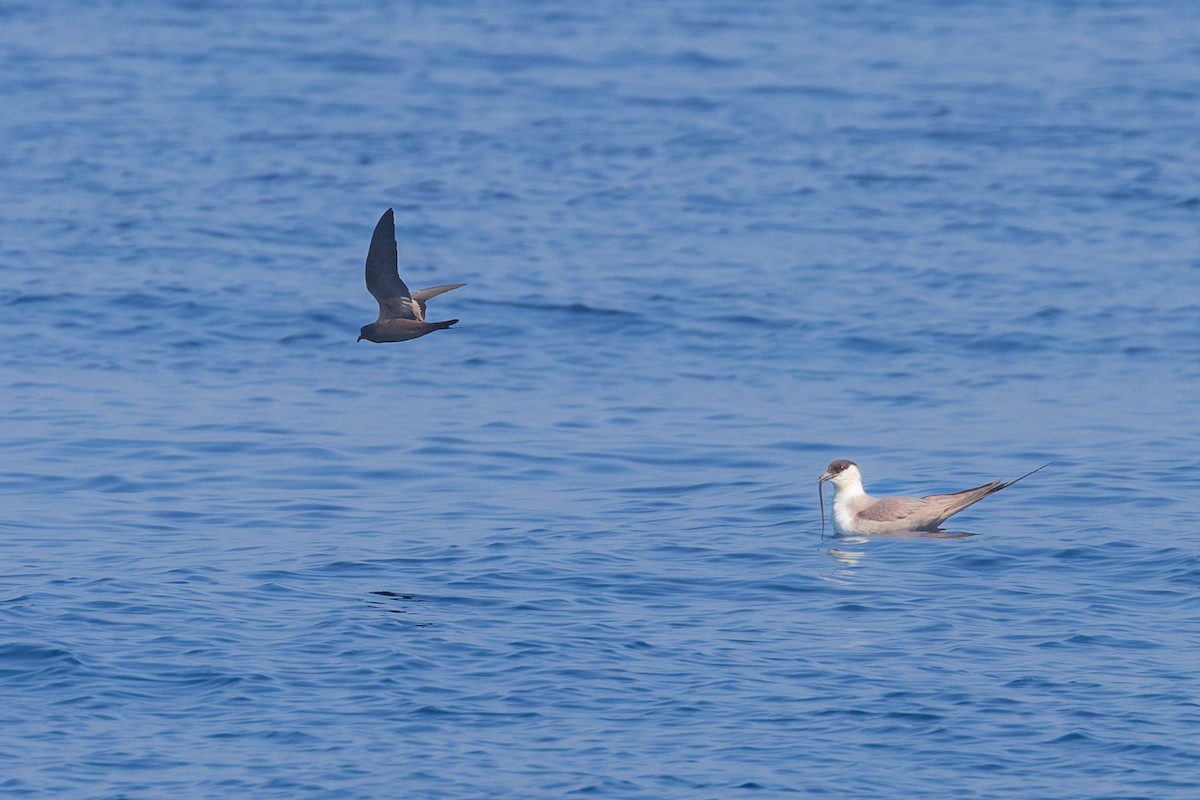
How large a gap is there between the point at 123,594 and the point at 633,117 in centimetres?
2435

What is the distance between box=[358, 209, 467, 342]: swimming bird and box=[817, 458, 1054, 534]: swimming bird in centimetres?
414


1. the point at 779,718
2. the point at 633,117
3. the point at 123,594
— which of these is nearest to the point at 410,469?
the point at 123,594

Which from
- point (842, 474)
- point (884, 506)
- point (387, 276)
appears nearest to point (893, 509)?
point (884, 506)

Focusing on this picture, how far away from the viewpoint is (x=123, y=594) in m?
14.8

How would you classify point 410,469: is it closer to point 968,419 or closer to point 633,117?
point 968,419

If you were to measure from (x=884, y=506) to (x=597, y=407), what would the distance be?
5.18m

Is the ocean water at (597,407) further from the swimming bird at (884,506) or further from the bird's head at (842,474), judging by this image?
the bird's head at (842,474)

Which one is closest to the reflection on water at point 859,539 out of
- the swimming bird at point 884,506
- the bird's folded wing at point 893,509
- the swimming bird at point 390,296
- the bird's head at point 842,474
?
the swimming bird at point 884,506

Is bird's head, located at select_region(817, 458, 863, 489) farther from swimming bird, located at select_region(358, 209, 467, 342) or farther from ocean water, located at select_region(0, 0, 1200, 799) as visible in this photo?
swimming bird, located at select_region(358, 209, 467, 342)

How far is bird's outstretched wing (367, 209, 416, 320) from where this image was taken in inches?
610

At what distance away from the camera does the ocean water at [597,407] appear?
39.8 ft

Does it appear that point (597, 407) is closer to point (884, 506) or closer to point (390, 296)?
point (884, 506)

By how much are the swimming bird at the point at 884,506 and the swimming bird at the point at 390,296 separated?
4144mm

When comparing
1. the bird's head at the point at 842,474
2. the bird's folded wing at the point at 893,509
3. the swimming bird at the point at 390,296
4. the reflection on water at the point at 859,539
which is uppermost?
the swimming bird at the point at 390,296
